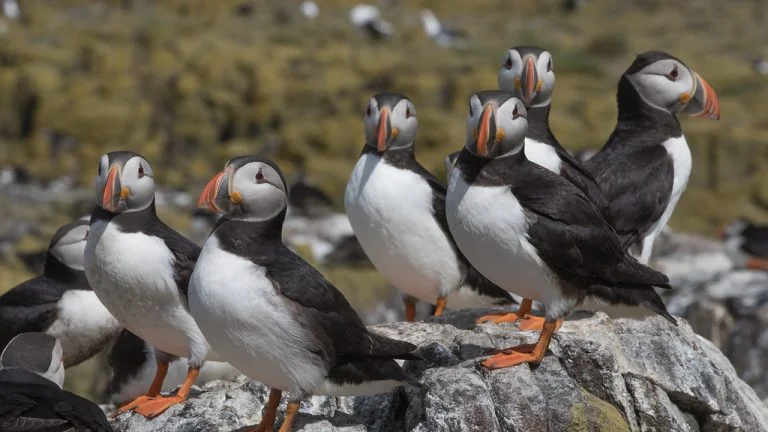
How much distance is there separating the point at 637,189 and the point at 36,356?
3.72 meters

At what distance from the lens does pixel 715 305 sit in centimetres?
1186

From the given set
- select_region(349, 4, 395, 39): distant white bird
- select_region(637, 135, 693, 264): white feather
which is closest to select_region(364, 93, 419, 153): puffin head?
select_region(637, 135, 693, 264): white feather

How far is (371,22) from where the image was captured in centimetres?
3781

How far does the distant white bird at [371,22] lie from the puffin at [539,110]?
29.4 m

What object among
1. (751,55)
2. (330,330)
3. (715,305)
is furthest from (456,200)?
(751,55)

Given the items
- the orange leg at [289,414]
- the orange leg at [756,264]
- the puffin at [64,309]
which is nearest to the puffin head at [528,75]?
the orange leg at [289,414]

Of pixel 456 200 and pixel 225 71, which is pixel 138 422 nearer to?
pixel 456 200

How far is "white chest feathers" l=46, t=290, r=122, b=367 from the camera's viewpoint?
8375mm

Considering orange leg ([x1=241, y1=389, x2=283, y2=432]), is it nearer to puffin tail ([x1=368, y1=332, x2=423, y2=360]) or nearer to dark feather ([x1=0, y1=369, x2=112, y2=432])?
puffin tail ([x1=368, y1=332, x2=423, y2=360])

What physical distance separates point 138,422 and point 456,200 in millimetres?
2023

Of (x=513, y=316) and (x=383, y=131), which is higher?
→ (x=383, y=131)

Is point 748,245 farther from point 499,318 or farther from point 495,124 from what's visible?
point 495,124

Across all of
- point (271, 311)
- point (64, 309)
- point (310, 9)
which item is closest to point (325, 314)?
point (271, 311)

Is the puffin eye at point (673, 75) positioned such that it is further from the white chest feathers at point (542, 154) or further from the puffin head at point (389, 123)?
the puffin head at point (389, 123)
